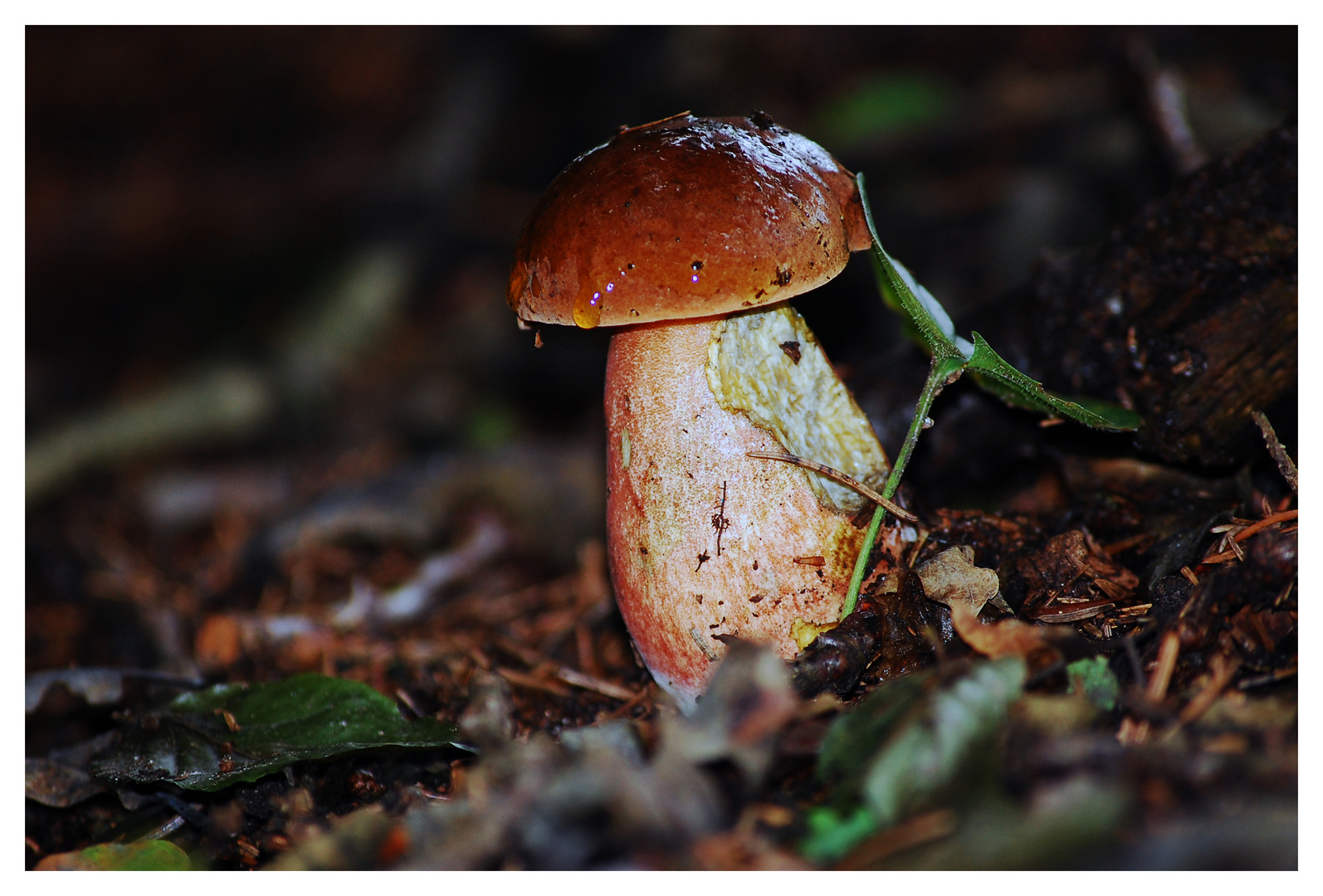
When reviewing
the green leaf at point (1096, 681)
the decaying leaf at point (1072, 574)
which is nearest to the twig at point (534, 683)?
the decaying leaf at point (1072, 574)

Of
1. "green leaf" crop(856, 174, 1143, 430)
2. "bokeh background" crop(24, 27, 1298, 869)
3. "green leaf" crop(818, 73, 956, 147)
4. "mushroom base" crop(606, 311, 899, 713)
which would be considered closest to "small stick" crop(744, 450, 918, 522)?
"mushroom base" crop(606, 311, 899, 713)

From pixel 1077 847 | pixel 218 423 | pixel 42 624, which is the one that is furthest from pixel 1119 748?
pixel 218 423

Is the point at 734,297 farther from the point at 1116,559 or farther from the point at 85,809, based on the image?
the point at 85,809

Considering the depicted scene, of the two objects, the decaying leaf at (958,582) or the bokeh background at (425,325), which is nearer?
the decaying leaf at (958,582)

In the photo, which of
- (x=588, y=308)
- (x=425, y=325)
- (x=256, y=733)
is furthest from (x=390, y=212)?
(x=588, y=308)

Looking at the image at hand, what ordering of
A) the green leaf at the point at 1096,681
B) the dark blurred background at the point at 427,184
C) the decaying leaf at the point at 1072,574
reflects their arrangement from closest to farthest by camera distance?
the green leaf at the point at 1096,681 < the decaying leaf at the point at 1072,574 < the dark blurred background at the point at 427,184

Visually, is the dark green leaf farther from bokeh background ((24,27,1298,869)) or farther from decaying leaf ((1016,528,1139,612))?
decaying leaf ((1016,528,1139,612))

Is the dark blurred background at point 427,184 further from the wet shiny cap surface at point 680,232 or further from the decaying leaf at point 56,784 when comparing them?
the decaying leaf at point 56,784

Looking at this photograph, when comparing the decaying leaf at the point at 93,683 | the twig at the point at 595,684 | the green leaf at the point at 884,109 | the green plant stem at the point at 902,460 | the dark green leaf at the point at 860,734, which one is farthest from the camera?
the green leaf at the point at 884,109

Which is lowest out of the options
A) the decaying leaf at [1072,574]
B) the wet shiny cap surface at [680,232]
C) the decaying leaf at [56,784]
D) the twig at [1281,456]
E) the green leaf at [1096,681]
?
the decaying leaf at [56,784]
